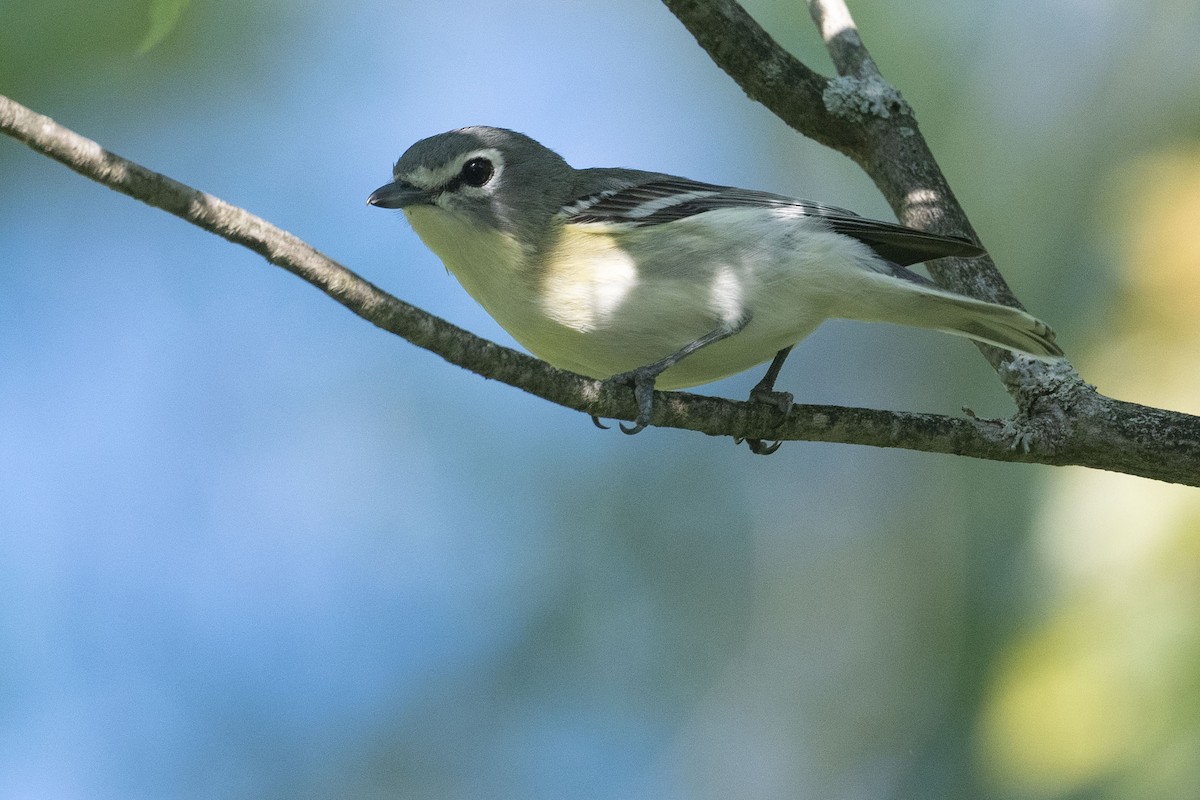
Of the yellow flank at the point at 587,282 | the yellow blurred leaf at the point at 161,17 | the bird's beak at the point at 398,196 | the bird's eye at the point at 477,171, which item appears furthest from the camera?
the bird's eye at the point at 477,171

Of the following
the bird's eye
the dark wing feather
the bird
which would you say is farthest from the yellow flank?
the bird's eye

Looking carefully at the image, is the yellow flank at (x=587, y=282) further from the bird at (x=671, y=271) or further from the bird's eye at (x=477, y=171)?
the bird's eye at (x=477, y=171)

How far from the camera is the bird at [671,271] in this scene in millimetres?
3500

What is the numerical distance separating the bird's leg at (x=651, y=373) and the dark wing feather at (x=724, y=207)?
17.5 inches

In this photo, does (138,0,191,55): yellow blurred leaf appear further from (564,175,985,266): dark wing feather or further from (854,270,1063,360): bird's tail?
(854,270,1063,360): bird's tail

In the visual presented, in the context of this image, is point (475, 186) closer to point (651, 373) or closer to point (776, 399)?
point (651, 373)

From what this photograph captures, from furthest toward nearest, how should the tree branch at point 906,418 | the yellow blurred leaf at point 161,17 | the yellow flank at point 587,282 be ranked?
1. the yellow flank at point 587,282
2. the tree branch at point 906,418
3. the yellow blurred leaf at point 161,17

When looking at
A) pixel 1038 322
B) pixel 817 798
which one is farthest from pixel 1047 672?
pixel 817 798

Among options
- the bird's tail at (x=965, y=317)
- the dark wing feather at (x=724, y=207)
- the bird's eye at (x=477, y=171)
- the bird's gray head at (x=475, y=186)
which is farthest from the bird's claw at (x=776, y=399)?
the bird's eye at (x=477, y=171)

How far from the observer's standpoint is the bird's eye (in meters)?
3.84

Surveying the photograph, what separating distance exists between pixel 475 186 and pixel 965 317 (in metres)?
1.67

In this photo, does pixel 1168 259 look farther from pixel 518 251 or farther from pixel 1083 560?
pixel 518 251

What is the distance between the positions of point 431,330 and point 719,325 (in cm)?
132

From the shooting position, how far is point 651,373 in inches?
128
